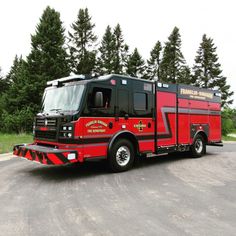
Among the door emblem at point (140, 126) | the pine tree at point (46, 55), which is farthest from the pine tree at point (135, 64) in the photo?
the door emblem at point (140, 126)

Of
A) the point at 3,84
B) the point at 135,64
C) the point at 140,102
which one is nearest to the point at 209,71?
the point at 135,64

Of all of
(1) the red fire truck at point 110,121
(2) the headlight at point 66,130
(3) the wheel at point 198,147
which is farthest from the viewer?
(3) the wheel at point 198,147

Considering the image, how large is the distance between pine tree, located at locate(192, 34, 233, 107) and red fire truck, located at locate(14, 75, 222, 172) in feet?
101

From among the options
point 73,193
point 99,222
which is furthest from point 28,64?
point 99,222

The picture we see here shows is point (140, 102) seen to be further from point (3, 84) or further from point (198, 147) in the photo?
point (3, 84)

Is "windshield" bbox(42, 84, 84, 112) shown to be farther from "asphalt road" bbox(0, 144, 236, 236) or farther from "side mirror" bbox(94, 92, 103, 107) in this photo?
"asphalt road" bbox(0, 144, 236, 236)

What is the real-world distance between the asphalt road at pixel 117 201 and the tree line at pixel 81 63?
55.6 feet

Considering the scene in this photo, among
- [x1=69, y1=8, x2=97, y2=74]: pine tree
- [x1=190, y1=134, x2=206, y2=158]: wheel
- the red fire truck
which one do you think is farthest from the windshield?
[x1=69, y1=8, x2=97, y2=74]: pine tree

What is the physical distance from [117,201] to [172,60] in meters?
36.7

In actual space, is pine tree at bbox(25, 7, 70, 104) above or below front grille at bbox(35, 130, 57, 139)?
above

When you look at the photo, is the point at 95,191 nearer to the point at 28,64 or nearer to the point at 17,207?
the point at 17,207

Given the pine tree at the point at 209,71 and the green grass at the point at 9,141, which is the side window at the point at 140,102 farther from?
the pine tree at the point at 209,71

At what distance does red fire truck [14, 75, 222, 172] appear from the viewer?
6.20 meters

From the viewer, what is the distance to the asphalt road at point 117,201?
11.5ft
